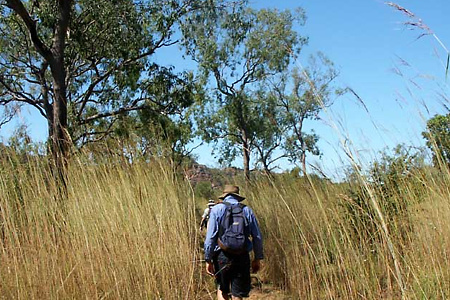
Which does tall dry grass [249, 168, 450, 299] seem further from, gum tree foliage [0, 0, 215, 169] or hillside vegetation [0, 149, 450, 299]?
gum tree foliage [0, 0, 215, 169]

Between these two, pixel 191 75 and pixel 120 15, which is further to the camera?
pixel 191 75

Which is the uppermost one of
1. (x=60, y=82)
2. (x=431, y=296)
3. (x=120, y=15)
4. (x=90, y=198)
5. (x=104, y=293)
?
(x=120, y=15)

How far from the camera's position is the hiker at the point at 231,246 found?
5199 millimetres

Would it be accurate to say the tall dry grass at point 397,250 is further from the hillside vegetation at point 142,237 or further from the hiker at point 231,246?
the hiker at point 231,246

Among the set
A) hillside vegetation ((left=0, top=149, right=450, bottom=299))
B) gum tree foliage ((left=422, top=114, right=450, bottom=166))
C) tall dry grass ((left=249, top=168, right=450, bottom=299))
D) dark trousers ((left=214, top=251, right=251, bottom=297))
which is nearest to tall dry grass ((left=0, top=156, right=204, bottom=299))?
hillside vegetation ((left=0, top=149, right=450, bottom=299))

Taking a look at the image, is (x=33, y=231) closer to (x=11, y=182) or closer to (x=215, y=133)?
(x=11, y=182)

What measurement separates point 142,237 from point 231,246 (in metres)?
1.58

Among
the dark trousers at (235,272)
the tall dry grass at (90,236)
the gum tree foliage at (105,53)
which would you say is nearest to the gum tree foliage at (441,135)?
the tall dry grass at (90,236)

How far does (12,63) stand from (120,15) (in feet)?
22.2

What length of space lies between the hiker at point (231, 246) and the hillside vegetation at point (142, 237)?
1.51 ft

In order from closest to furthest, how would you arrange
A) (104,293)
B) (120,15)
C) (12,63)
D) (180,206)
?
(104,293)
(180,206)
(120,15)
(12,63)

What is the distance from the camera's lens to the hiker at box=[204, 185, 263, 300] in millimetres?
5199

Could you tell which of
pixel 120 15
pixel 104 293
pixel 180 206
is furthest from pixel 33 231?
pixel 120 15

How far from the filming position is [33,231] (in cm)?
348
